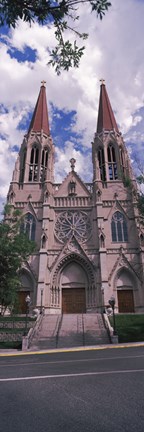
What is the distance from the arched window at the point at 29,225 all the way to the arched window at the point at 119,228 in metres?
9.46

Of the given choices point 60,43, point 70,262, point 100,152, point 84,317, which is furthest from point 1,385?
point 100,152

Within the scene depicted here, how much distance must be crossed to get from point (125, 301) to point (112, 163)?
62.7 ft

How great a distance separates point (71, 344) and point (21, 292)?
13.0m

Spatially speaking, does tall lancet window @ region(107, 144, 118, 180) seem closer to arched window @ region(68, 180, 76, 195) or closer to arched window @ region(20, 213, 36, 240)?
arched window @ region(68, 180, 76, 195)

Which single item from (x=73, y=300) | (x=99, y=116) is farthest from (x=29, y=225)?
(x=99, y=116)

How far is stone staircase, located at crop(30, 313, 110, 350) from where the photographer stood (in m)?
16.4

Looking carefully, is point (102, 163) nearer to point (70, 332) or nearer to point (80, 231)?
point (80, 231)

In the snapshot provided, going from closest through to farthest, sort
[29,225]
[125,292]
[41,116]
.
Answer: [125,292]
[29,225]
[41,116]

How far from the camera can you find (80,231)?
104ft

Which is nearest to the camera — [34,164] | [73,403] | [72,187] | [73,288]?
[73,403]

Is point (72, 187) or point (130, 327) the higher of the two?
point (72, 187)

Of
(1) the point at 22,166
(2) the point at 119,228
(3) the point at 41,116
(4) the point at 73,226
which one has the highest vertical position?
(3) the point at 41,116

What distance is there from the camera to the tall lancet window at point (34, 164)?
36575 millimetres

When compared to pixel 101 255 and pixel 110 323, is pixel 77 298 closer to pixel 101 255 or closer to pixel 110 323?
pixel 101 255
